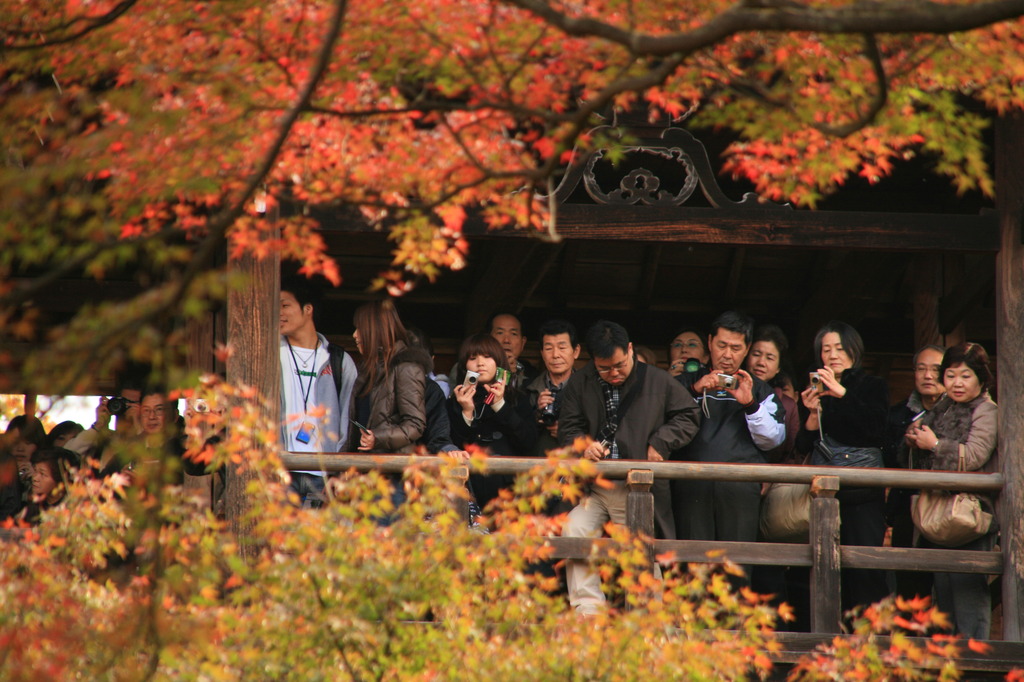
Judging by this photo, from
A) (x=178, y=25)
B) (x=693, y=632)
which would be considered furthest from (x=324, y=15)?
(x=693, y=632)

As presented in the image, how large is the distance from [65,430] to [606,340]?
3.95m

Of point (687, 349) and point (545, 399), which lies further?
point (687, 349)

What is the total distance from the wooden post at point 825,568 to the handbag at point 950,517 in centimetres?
62

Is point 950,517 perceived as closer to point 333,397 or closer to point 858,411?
point 858,411

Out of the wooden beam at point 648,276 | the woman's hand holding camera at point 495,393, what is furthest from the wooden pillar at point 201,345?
the wooden beam at point 648,276

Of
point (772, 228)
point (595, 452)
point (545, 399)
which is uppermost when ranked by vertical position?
point (772, 228)

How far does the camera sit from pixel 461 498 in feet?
23.4

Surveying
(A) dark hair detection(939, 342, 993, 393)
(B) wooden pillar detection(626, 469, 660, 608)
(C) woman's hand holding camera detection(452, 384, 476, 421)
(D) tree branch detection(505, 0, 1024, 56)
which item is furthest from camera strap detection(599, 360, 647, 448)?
(D) tree branch detection(505, 0, 1024, 56)

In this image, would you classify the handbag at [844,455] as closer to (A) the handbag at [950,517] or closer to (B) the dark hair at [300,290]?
(A) the handbag at [950,517]

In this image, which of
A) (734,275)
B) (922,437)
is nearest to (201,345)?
(734,275)

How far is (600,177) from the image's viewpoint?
33.0ft

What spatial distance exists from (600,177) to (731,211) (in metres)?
2.31

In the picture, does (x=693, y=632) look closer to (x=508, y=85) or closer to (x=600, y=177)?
(x=508, y=85)

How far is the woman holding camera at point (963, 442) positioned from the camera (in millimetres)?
7336
